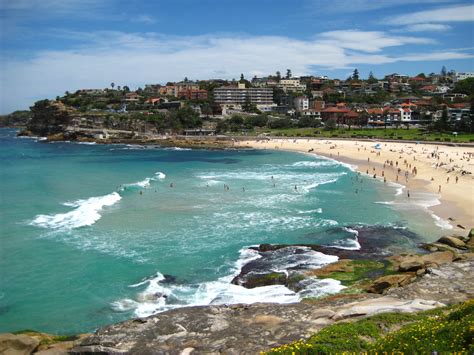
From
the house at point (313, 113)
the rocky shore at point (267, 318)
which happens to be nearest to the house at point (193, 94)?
the house at point (313, 113)

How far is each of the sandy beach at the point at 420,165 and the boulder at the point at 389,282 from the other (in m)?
12.0

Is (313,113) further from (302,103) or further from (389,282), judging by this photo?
(389,282)

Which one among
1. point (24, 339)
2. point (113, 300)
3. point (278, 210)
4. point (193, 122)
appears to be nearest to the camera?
point (24, 339)

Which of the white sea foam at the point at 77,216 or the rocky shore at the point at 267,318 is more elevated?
the rocky shore at the point at 267,318

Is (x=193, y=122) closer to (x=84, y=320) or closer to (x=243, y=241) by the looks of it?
(x=243, y=241)

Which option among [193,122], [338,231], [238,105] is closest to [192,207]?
[338,231]

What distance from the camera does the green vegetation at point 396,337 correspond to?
8.62 meters

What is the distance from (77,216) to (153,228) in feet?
23.2

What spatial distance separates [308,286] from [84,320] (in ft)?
30.6

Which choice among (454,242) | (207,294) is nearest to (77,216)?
(207,294)

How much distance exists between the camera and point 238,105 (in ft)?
478

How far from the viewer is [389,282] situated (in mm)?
17875

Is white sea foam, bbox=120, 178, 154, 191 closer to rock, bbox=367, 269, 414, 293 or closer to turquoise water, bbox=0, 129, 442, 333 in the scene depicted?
turquoise water, bbox=0, 129, 442, 333

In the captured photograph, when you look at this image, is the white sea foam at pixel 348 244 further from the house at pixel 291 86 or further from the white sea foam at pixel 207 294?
the house at pixel 291 86
